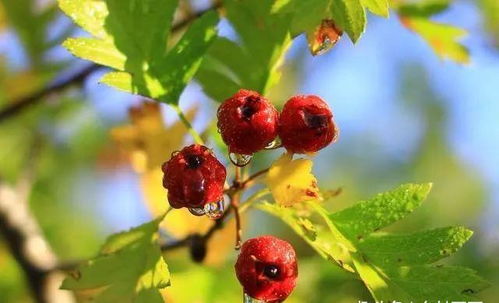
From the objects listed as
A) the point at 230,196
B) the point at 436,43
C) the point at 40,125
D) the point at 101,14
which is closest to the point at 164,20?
the point at 101,14

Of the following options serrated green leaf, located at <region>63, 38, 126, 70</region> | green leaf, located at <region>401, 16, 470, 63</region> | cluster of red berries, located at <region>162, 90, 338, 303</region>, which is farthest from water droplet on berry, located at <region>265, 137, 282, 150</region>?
green leaf, located at <region>401, 16, 470, 63</region>

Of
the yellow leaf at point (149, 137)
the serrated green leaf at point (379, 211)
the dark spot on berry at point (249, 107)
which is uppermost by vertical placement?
the dark spot on berry at point (249, 107)

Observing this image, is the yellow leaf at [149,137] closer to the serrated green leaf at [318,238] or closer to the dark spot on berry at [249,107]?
the serrated green leaf at [318,238]

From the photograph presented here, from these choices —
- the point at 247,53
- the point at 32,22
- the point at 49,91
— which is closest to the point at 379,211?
the point at 247,53

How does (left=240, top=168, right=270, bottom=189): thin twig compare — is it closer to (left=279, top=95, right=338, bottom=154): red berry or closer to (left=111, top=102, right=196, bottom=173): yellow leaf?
(left=279, top=95, right=338, bottom=154): red berry

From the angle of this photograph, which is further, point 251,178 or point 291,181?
point 251,178

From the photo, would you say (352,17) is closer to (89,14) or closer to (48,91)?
(89,14)

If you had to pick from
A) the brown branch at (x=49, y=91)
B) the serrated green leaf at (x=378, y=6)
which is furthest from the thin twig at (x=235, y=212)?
the brown branch at (x=49, y=91)

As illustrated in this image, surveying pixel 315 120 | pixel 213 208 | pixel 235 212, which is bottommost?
pixel 235 212
